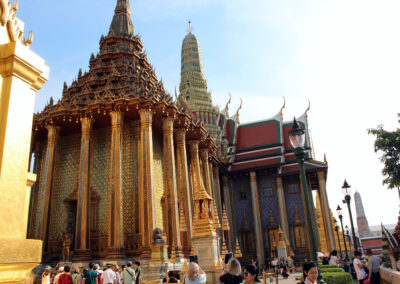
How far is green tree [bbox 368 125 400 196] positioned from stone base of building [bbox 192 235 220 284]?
871 cm

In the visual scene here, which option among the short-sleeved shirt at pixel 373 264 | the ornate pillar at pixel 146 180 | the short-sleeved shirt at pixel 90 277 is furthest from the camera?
the ornate pillar at pixel 146 180

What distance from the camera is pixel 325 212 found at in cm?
2858

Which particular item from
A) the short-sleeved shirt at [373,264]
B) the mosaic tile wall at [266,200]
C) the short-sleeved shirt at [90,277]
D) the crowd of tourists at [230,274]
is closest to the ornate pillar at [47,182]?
the crowd of tourists at [230,274]

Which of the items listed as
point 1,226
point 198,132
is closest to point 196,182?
point 198,132

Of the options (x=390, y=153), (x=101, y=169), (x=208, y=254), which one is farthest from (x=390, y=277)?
(x=101, y=169)

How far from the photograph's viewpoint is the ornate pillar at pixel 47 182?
1656cm

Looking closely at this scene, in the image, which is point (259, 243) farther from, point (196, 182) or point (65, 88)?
point (65, 88)

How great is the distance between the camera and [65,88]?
20.9 metres

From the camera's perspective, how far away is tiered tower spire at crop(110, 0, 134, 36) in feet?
76.8

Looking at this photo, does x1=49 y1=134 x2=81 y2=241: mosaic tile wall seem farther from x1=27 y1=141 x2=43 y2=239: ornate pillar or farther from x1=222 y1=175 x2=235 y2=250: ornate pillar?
x1=222 y1=175 x2=235 y2=250: ornate pillar

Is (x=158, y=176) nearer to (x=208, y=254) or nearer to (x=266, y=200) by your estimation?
(x=208, y=254)

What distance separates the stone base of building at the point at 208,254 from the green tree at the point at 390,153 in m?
8.71

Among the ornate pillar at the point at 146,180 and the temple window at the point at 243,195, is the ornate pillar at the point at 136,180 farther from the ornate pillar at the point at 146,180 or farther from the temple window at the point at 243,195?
the temple window at the point at 243,195

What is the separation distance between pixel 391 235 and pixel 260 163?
22.3 metres
